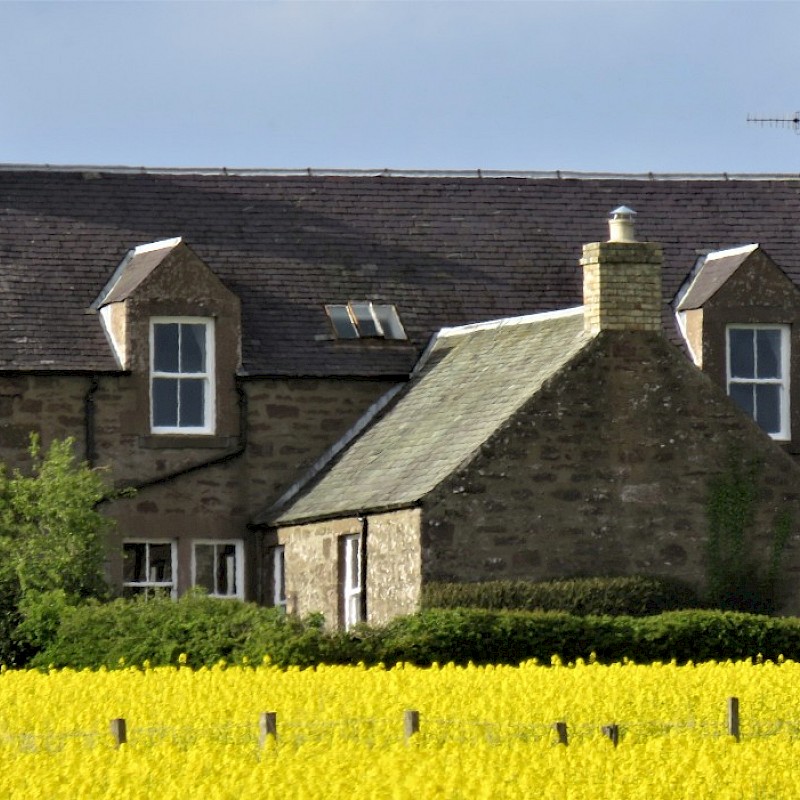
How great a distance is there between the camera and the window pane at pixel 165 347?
3931 centimetres

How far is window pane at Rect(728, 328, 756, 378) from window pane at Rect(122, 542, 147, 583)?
9.95 metres

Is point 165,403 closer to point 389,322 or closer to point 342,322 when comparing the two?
point 342,322

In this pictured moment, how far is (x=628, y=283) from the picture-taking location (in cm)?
3556

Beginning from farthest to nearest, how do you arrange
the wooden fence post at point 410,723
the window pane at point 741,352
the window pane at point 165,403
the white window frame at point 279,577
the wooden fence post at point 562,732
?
the window pane at point 741,352, the window pane at point 165,403, the white window frame at point 279,577, the wooden fence post at point 410,723, the wooden fence post at point 562,732

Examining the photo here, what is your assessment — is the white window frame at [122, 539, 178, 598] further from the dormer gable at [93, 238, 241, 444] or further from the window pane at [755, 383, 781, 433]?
the window pane at [755, 383, 781, 433]

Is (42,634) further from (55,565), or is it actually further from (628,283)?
(628,283)

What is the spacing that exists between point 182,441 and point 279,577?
2694 mm

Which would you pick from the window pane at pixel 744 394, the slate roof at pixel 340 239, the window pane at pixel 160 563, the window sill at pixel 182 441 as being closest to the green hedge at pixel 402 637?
the window pane at pixel 160 563

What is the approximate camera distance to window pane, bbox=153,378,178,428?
39.2m

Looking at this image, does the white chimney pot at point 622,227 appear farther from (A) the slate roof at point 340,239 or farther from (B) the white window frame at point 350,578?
(B) the white window frame at point 350,578

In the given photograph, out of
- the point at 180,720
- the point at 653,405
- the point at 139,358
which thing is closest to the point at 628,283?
the point at 653,405

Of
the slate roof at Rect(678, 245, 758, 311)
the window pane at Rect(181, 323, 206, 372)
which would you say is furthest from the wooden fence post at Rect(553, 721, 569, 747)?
the slate roof at Rect(678, 245, 758, 311)

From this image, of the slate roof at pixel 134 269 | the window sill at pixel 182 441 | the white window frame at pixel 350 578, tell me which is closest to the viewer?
the white window frame at pixel 350 578

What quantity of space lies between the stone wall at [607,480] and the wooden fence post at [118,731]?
1174 centimetres
